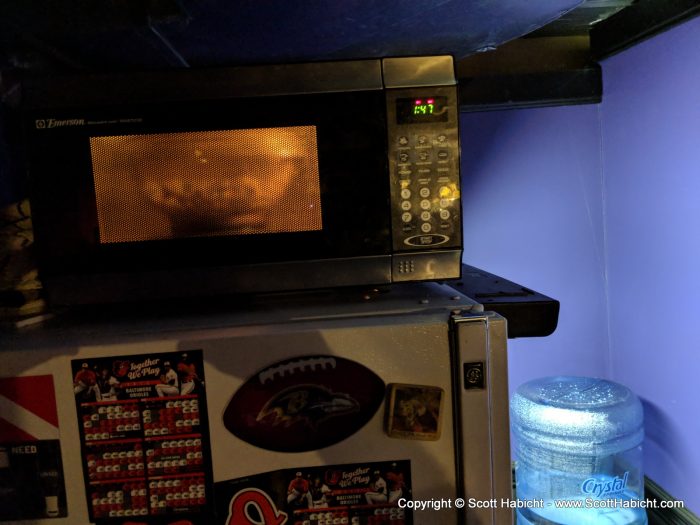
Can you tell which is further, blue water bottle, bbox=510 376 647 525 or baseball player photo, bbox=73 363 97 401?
blue water bottle, bbox=510 376 647 525

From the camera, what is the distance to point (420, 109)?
71cm

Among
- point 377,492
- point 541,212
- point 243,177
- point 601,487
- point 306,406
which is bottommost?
point 601,487

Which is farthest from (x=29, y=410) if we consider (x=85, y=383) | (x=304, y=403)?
(x=304, y=403)

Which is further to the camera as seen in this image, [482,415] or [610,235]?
[610,235]

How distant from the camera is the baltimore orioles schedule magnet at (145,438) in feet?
2.09

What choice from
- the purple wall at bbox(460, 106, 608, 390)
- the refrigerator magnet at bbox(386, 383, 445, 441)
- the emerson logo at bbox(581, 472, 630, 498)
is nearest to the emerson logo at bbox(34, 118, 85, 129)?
the refrigerator magnet at bbox(386, 383, 445, 441)

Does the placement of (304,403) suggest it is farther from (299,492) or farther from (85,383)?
(85,383)

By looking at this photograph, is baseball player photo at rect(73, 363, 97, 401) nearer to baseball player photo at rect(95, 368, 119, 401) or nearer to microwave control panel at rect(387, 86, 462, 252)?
baseball player photo at rect(95, 368, 119, 401)

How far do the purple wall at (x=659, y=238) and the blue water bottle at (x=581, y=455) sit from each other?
0.09 m

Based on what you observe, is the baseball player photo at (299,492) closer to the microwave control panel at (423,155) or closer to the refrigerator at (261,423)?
the refrigerator at (261,423)

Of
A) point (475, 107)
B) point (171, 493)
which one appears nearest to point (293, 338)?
point (171, 493)

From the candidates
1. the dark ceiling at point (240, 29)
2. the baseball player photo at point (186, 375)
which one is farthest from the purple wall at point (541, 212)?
the baseball player photo at point (186, 375)

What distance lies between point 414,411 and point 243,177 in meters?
0.37

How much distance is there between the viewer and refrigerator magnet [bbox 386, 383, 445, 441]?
65cm
